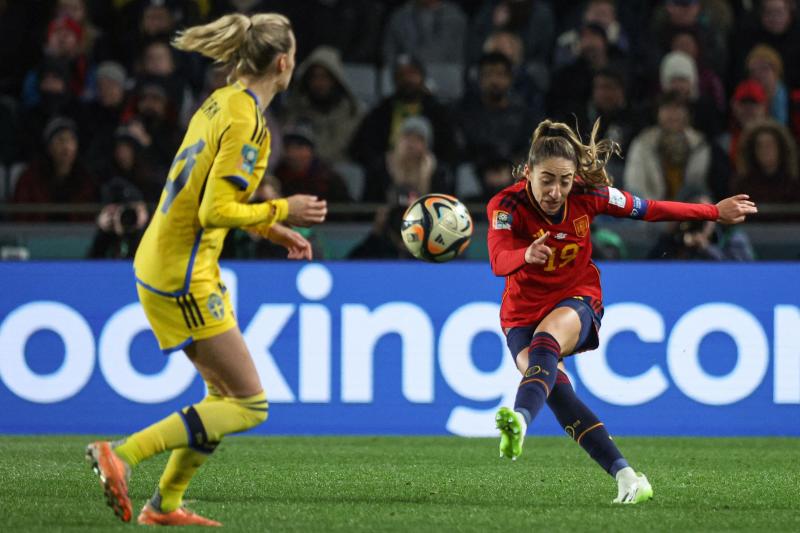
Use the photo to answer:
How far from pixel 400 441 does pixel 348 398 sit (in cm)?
55

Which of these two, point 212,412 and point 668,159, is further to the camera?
point 668,159

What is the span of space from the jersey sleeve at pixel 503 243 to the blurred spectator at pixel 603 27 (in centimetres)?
727

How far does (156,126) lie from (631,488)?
24.7 feet

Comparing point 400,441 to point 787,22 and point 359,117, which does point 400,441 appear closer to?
point 359,117

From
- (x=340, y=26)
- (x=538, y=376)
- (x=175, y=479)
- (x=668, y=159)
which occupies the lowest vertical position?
(x=175, y=479)

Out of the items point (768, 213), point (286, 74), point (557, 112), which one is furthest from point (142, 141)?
point (286, 74)

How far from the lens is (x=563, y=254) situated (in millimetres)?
6852

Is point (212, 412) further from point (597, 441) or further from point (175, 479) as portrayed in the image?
point (597, 441)

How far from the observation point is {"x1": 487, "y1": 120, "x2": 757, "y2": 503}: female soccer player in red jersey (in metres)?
6.62

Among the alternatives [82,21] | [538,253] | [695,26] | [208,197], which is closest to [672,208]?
[538,253]

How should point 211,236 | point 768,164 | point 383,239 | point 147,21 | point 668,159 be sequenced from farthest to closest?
point 147,21
point 668,159
point 768,164
point 383,239
point 211,236

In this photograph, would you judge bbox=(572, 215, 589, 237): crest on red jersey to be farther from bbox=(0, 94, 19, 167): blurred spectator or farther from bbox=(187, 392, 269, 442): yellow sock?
bbox=(0, 94, 19, 167): blurred spectator

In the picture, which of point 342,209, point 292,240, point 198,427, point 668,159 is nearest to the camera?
point 198,427

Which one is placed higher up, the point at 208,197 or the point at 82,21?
the point at 82,21
